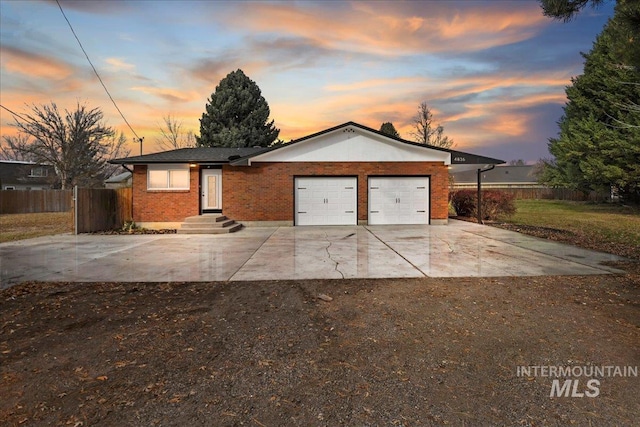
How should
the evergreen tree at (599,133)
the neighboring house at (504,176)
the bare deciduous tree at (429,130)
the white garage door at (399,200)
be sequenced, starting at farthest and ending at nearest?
the neighboring house at (504,176) → the bare deciduous tree at (429,130) → the evergreen tree at (599,133) → the white garage door at (399,200)

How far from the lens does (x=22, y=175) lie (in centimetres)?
3819

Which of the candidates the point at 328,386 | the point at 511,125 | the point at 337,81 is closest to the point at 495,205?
the point at 511,125

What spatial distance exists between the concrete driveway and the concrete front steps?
72 cm

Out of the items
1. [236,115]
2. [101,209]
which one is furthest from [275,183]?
[236,115]

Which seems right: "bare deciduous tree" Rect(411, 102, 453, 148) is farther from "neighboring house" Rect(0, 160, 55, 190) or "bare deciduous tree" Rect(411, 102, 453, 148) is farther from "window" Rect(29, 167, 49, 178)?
"window" Rect(29, 167, 49, 178)

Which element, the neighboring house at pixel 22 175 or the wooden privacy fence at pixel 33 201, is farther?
the neighboring house at pixel 22 175

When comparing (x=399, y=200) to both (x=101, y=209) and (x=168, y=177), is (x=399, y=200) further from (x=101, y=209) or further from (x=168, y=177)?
(x=101, y=209)

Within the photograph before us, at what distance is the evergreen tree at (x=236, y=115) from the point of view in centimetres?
2983

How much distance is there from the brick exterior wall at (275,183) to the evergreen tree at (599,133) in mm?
15731

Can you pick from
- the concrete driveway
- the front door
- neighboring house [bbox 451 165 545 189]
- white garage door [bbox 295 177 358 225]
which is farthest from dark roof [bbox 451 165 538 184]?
the front door

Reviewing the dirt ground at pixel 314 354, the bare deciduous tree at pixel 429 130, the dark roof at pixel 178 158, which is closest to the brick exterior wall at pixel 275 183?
the dark roof at pixel 178 158

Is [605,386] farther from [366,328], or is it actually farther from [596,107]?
[596,107]

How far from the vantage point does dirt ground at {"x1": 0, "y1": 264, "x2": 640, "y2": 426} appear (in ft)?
7.39

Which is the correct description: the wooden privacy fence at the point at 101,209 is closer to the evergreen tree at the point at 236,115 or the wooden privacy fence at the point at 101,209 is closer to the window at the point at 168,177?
the window at the point at 168,177
